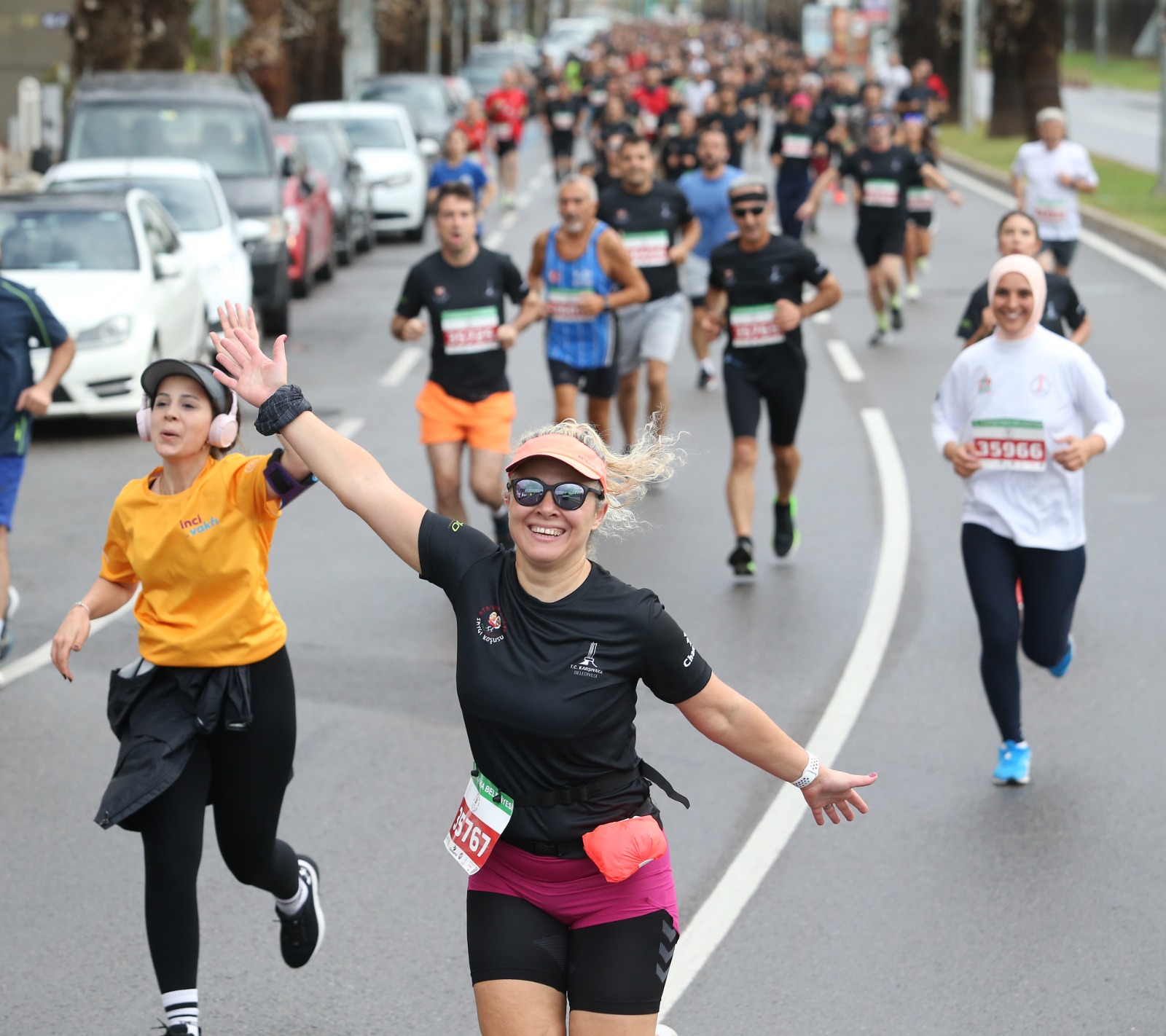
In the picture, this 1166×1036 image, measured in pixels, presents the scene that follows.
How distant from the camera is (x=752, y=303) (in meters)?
10.3

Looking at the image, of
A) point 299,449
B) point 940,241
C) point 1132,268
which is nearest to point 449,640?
point 299,449

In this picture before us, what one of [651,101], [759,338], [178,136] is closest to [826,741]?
[759,338]

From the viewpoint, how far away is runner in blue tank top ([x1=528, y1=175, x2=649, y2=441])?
11188 millimetres

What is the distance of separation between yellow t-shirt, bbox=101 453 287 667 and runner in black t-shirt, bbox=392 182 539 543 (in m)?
4.76

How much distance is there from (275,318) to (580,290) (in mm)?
8025

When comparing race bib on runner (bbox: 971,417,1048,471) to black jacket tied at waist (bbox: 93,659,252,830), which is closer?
black jacket tied at waist (bbox: 93,659,252,830)

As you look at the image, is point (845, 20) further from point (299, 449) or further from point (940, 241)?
point (299, 449)

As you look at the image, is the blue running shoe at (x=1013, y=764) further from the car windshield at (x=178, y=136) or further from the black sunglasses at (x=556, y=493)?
the car windshield at (x=178, y=136)

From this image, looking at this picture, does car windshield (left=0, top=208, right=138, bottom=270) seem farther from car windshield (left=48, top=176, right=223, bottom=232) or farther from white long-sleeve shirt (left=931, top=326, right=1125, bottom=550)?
white long-sleeve shirt (left=931, top=326, right=1125, bottom=550)

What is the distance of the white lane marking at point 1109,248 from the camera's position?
22.2 metres

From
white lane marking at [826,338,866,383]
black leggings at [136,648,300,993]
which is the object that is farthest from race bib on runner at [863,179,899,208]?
black leggings at [136,648,300,993]

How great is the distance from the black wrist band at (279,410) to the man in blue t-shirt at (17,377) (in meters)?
4.26

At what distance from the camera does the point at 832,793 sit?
14.1 ft

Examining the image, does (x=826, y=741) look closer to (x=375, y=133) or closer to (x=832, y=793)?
(x=832, y=793)
